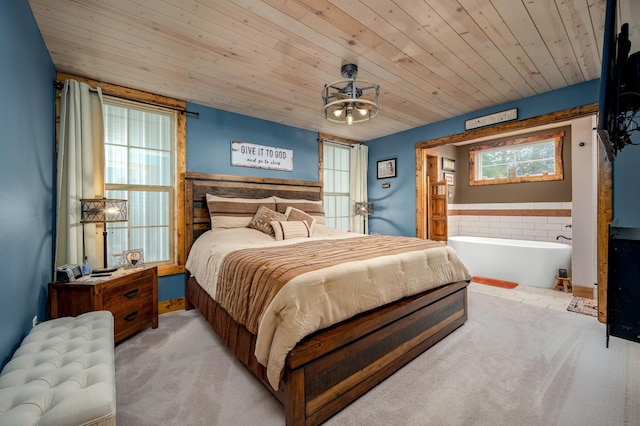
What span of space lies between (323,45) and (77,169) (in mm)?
2487

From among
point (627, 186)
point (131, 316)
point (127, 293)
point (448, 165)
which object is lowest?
point (131, 316)

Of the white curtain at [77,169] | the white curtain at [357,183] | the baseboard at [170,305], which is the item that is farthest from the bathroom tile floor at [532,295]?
the white curtain at [77,169]

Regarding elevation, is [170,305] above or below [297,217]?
below

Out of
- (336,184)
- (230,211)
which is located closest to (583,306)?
(336,184)

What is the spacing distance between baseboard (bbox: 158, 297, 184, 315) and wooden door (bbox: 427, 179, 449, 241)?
430 centimetres

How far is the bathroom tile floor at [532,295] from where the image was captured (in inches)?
124

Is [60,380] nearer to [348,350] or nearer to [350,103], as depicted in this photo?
[348,350]

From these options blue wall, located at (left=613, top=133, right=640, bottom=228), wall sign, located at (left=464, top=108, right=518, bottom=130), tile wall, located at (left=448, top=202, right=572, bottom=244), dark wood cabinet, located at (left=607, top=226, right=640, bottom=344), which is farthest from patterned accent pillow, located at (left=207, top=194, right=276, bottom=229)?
tile wall, located at (left=448, top=202, right=572, bottom=244)

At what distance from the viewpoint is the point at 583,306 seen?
305 centimetres

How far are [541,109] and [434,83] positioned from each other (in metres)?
1.42

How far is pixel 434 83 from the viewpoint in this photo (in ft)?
9.46

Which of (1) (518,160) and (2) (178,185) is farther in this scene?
(1) (518,160)

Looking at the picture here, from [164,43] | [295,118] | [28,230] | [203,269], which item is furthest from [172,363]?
[295,118]

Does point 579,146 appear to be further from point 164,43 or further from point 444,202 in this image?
point 164,43
